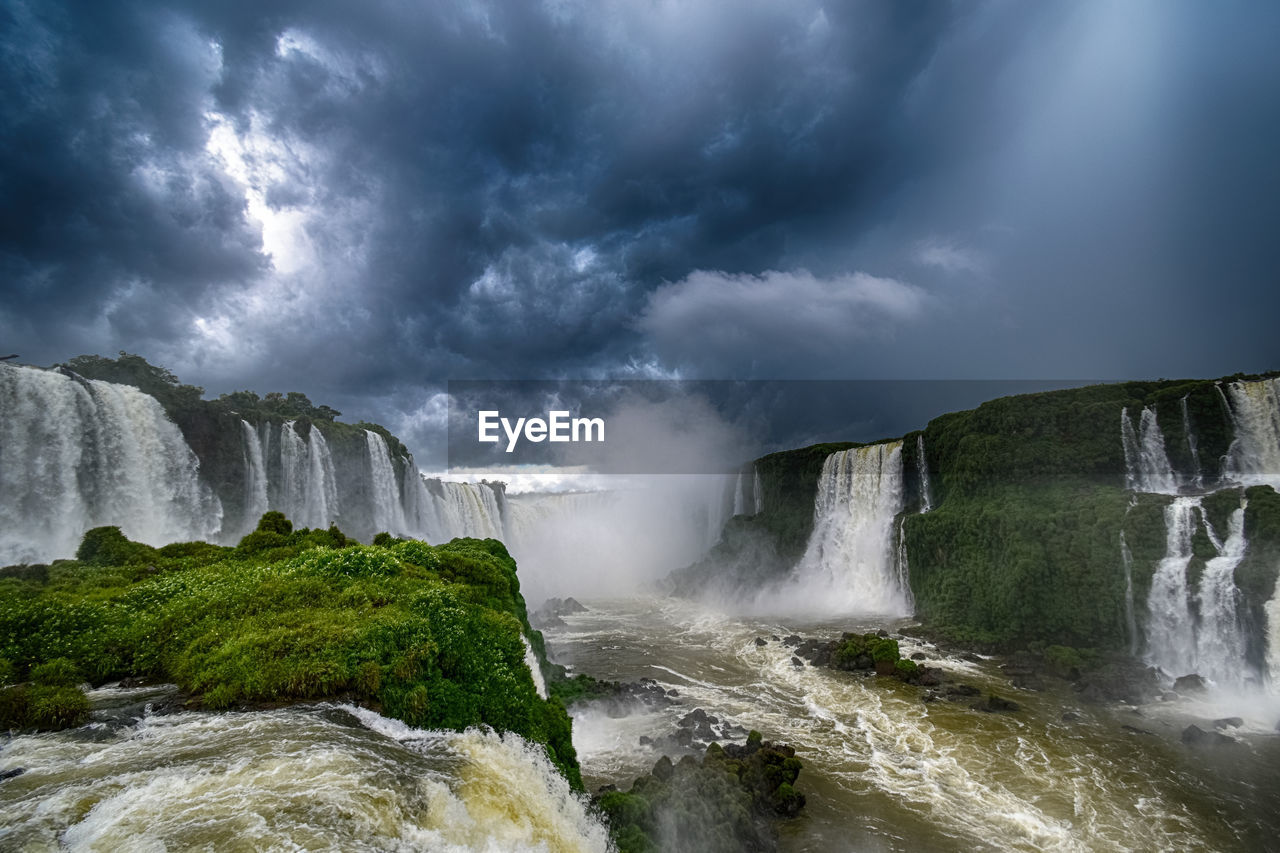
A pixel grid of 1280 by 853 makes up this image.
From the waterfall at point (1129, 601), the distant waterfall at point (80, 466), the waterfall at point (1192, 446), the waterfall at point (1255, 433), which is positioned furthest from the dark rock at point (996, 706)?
the distant waterfall at point (80, 466)

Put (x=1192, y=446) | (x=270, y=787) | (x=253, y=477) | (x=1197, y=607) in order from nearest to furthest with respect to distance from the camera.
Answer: (x=270, y=787) < (x=1197, y=607) < (x=1192, y=446) < (x=253, y=477)

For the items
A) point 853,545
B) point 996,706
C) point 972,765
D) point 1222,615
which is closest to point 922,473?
→ point 853,545

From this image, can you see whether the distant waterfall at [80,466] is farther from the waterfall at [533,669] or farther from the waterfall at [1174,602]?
the waterfall at [1174,602]

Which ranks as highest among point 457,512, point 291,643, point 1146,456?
point 1146,456

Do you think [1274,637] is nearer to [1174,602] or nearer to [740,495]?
[1174,602]

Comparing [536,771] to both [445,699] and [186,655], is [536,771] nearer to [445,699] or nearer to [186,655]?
[445,699]

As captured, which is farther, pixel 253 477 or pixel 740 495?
pixel 740 495

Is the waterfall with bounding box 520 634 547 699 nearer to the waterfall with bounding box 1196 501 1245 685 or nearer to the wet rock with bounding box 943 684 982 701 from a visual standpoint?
the wet rock with bounding box 943 684 982 701
